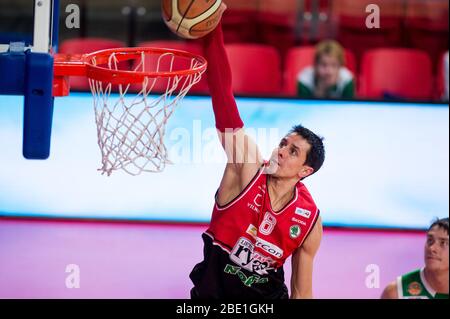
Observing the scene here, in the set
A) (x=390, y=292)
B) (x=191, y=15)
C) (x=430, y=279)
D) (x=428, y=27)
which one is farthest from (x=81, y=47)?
(x=428, y=27)

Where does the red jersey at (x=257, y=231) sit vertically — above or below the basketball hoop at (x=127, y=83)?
below

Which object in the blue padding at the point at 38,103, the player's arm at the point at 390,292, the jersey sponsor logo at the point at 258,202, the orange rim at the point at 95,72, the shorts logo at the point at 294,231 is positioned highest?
the orange rim at the point at 95,72

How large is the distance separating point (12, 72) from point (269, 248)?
5.04 ft

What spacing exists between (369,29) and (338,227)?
207cm

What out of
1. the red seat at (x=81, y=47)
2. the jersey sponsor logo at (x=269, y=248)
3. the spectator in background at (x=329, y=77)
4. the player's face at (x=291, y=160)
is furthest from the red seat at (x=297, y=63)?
the jersey sponsor logo at (x=269, y=248)

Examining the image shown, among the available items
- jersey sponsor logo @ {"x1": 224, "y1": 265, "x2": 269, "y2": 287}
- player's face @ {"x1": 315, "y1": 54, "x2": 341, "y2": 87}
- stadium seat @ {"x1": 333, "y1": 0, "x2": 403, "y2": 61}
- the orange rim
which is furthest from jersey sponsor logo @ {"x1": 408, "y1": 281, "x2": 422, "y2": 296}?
stadium seat @ {"x1": 333, "y1": 0, "x2": 403, "y2": 61}

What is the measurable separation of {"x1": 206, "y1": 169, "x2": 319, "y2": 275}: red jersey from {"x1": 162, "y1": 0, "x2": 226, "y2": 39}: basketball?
81 centimetres

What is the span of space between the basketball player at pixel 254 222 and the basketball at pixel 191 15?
408 millimetres

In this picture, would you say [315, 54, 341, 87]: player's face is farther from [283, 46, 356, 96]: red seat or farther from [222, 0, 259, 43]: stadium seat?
[222, 0, 259, 43]: stadium seat

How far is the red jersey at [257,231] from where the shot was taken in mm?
4180

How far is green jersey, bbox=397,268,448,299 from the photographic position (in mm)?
4328

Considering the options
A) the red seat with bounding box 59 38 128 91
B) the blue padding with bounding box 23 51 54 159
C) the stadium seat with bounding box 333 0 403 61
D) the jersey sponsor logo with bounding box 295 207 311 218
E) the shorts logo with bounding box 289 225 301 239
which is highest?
the stadium seat with bounding box 333 0 403 61

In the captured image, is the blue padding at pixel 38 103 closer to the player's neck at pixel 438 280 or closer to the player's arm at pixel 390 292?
the player's arm at pixel 390 292
